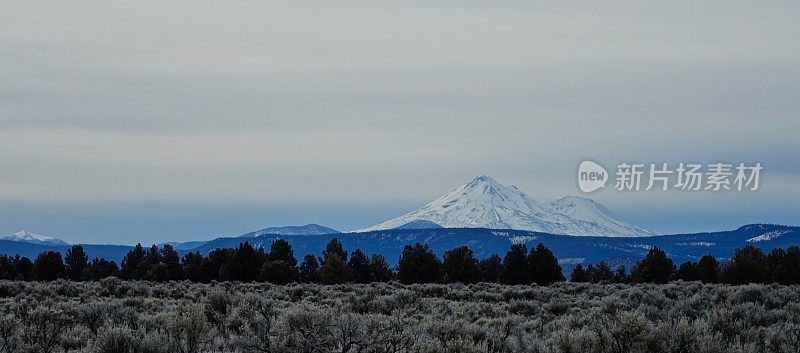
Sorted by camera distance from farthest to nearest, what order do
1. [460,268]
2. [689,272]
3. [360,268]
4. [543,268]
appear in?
[360,268]
[460,268]
[689,272]
[543,268]

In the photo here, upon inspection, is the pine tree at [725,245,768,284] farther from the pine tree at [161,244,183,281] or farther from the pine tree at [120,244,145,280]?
the pine tree at [120,244,145,280]

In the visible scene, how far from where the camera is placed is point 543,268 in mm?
64562

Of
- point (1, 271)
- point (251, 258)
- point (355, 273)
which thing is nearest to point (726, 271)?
point (355, 273)

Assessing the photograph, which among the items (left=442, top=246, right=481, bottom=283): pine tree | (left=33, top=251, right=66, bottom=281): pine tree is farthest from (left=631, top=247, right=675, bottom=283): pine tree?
(left=33, top=251, right=66, bottom=281): pine tree

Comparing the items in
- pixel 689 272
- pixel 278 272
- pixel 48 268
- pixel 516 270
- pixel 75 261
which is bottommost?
pixel 689 272

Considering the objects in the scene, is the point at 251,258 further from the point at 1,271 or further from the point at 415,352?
the point at 415,352

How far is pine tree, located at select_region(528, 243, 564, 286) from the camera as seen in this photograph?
6425cm

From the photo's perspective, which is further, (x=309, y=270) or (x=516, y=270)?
(x=309, y=270)

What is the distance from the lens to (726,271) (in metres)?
59.2

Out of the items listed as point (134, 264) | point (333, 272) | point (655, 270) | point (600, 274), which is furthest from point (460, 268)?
point (134, 264)

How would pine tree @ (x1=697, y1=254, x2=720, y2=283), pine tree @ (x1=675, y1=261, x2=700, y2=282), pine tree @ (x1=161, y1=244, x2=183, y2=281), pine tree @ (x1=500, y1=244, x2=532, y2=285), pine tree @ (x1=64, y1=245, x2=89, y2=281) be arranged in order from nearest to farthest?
pine tree @ (x1=697, y1=254, x2=720, y2=283), pine tree @ (x1=161, y1=244, x2=183, y2=281), pine tree @ (x1=500, y1=244, x2=532, y2=285), pine tree @ (x1=675, y1=261, x2=700, y2=282), pine tree @ (x1=64, y1=245, x2=89, y2=281)

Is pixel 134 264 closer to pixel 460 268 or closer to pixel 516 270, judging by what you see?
pixel 460 268

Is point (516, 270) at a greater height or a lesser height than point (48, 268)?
lesser

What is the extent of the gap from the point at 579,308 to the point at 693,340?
933 cm
